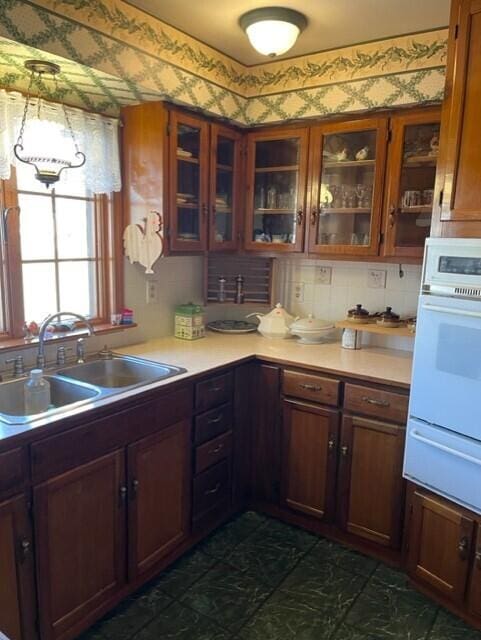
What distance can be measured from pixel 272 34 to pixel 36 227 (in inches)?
51.8

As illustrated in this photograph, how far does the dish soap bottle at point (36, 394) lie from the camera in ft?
6.37

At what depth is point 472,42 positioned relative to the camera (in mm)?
1696

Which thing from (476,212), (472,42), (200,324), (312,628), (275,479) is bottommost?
(312,628)

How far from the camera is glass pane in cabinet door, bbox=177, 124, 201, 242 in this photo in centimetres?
246

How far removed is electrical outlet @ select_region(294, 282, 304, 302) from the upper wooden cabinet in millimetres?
1274

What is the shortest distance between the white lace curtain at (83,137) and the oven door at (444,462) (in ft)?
5.84

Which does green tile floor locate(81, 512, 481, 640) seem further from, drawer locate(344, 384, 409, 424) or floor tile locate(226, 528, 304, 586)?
drawer locate(344, 384, 409, 424)

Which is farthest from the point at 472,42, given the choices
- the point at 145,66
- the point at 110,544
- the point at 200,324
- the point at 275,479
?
the point at 110,544

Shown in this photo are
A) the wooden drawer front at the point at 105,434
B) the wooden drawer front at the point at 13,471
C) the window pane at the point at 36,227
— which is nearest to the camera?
the wooden drawer front at the point at 13,471

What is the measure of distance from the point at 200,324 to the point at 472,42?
1840 millimetres

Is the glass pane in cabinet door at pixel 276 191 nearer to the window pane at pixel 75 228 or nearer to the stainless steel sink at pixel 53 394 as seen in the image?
the window pane at pixel 75 228

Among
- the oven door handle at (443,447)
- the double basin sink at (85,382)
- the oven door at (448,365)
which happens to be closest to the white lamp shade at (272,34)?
the oven door at (448,365)

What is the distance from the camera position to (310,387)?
2.37 m

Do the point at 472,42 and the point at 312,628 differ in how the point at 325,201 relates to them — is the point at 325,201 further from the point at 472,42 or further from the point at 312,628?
the point at 312,628
